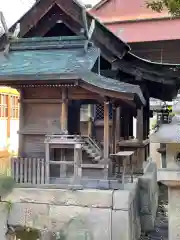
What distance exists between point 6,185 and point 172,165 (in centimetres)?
377

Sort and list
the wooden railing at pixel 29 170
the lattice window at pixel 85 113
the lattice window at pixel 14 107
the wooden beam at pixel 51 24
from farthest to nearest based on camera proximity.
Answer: the lattice window at pixel 14 107 → the lattice window at pixel 85 113 → the wooden beam at pixel 51 24 → the wooden railing at pixel 29 170

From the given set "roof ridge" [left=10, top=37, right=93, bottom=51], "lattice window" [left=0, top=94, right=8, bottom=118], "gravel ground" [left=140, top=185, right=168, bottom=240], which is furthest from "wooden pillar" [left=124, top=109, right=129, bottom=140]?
"lattice window" [left=0, top=94, right=8, bottom=118]

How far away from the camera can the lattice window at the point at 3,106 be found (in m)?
17.3

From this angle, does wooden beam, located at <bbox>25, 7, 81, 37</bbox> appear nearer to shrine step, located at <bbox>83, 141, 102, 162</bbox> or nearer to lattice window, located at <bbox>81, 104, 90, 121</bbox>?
shrine step, located at <bbox>83, 141, 102, 162</bbox>

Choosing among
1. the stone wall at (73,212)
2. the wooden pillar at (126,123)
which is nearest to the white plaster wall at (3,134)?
the wooden pillar at (126,123)

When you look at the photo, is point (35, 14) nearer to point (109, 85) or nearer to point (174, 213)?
point (109, 85)

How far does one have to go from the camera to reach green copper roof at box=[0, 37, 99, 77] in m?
7.79

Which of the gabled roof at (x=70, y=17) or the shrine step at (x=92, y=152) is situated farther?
the gabled roof at (x=70, y=17)

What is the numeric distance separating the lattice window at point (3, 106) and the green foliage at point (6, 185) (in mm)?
10041

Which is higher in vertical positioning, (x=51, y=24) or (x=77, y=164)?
(x=51, y=24)

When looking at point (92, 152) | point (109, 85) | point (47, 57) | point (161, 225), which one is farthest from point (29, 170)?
point (161, 225)

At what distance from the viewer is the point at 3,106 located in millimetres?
17547

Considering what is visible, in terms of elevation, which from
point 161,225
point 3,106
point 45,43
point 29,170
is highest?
point 45,43

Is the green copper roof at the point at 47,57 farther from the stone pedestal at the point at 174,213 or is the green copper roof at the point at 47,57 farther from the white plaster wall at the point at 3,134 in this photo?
the white plaster wall at the point at 3,134
